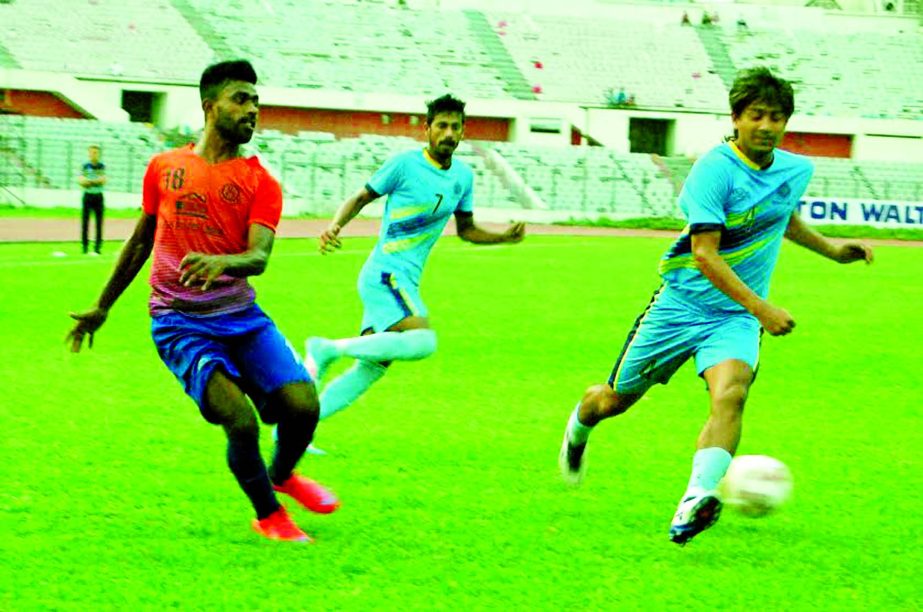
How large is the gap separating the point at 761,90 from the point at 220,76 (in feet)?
7.95

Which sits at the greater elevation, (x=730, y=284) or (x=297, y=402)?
(x=730, y=284)

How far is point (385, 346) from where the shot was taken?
8.28 m

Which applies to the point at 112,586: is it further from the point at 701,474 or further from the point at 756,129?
the point at 756,129

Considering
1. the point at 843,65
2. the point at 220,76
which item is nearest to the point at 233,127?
the point at 220,76

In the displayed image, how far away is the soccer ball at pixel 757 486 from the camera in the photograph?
19.8ft

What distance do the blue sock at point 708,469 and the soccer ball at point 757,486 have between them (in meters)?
0.07

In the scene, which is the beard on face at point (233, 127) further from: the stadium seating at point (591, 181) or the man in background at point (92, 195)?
the stadium seating at point (591, 181)

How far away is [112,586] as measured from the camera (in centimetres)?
556

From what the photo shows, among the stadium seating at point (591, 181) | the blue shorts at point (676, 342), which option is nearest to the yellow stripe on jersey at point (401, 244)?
the blue shorts at point (676, 342)

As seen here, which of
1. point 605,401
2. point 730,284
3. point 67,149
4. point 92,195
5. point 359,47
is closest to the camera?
point 730,284

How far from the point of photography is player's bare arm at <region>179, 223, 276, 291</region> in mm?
5789

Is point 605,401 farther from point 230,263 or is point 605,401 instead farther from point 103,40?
point 103,40

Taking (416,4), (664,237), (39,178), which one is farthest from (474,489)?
(416,4)

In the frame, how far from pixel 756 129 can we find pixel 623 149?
4769 cm
